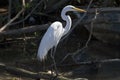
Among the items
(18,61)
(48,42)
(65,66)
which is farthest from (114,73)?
(18,61)

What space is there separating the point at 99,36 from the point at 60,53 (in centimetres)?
117

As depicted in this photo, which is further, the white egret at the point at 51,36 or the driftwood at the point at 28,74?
the white egret at the point at 51,36

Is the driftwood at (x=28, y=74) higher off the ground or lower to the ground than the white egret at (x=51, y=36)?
lower

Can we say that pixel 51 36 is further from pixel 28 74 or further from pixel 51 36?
pixel 28 74

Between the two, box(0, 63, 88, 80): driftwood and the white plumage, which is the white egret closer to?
the white plumage

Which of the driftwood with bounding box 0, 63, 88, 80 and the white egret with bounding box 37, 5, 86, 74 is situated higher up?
the white egret with bounding box 37, 5, 86, 74

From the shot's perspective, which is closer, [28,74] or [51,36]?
[28,74]

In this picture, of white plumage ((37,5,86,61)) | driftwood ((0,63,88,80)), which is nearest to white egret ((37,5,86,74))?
white plumage ((37,5,86,61))

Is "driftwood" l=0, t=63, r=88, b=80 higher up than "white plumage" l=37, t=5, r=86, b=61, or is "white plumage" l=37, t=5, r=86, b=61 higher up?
"white plumage" l=37, t=5, r=86, b=61

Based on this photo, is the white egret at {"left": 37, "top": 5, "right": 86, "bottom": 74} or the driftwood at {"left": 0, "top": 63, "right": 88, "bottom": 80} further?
the white egret at {"left": 37, "top": 5, "right": 86, "bottom": 74}

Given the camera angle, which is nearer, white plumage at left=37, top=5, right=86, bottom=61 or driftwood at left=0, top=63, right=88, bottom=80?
driftwood at left=0, top=63, right=88, bottom=80

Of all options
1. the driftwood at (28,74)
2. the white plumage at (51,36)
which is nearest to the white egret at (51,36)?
the white plumage at (51,36)

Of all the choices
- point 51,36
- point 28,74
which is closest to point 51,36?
point 51,36

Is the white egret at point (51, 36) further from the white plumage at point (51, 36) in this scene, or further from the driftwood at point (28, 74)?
the driftwood at point (28, 74)
